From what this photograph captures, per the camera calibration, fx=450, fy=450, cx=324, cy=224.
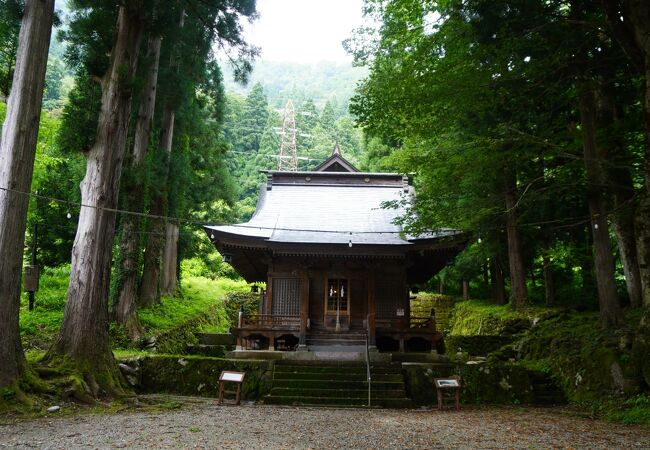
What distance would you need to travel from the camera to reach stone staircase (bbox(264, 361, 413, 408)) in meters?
9.66

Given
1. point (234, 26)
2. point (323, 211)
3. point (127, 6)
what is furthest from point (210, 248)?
point (127, 6)

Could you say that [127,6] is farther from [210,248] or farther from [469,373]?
[210,248]

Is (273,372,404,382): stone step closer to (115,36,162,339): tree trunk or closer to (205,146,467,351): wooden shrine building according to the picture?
(205,146,467,351): wooden shrine building

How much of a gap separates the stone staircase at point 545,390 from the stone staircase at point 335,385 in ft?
9.77

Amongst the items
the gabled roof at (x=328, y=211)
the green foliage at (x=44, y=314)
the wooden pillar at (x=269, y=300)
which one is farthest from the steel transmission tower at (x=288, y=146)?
the wooden pillar at (x=269, y=300)

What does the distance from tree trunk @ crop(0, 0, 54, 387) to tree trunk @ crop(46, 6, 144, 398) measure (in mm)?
1137

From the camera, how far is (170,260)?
59.0ft

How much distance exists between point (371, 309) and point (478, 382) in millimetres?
3388

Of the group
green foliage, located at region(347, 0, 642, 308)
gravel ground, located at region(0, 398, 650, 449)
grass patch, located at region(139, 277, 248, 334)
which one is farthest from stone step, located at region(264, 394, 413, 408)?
grass patch, located at region(139, 277, 248, 334)

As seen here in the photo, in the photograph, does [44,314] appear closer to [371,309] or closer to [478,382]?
[371,309]

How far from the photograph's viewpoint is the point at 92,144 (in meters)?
9.23

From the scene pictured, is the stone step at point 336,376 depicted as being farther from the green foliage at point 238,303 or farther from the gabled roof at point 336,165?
the green foliage at point 238,303

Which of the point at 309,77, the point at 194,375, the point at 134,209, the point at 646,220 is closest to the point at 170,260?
the point at 134,209

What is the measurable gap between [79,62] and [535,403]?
12.6 m
